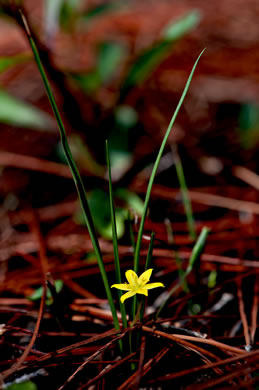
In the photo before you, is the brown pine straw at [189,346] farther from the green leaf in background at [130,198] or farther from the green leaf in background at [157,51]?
the green leaf in background at [157,51]

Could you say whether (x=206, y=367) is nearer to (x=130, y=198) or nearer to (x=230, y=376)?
(x=230, y=376)

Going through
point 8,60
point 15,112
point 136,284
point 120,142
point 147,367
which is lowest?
point 147,367

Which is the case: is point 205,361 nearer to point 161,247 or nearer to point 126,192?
point 161,247

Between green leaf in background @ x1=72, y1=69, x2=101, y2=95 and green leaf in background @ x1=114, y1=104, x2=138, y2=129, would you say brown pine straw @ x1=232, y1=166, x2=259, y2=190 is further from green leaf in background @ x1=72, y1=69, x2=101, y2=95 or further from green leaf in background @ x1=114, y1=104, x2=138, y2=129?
green leaf in background @ x1=72, y1=69, x2=101, y2=95

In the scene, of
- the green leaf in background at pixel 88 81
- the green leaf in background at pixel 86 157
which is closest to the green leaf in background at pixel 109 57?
the green leaf in background at pixel 88 81

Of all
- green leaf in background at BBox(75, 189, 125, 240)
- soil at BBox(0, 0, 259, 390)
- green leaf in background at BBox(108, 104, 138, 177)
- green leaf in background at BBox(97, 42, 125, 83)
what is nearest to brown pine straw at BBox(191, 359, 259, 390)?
soil at BBox(0, 0, 259, 390)

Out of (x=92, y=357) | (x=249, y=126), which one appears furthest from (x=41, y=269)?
(x=249, y=126)
